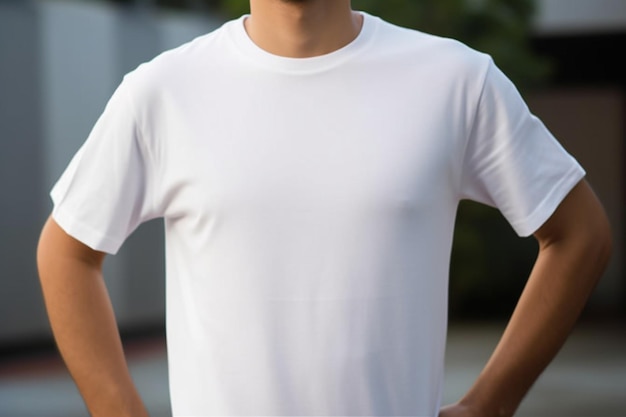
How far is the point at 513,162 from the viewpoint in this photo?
83.7 inches

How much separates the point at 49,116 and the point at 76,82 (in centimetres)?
76

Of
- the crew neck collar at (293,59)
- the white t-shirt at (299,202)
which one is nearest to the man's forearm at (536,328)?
the white t-shirt at (299,202)

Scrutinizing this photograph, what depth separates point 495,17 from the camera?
19.8 m

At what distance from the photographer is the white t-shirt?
6.49ft

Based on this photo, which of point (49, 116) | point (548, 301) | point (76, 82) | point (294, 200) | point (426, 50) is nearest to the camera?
point (294, 200)

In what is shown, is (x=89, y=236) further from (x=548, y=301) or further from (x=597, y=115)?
(x=597, y=115)

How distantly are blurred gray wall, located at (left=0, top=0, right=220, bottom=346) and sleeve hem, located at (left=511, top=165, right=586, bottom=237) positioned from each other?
48.5ft

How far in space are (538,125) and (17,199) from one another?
1509 centimetres

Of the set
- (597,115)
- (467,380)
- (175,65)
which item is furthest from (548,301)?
(597,115)

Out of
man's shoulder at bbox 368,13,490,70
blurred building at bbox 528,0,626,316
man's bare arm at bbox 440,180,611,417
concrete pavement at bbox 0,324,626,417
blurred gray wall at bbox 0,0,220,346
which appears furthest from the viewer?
blurred building at bbox 528,0,626,316

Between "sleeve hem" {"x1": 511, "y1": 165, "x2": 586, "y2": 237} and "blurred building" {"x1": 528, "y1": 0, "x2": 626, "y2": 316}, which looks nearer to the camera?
"sleeve hem" {"x1": 511, "y1": 165, "x2": 586, "y2": 237}

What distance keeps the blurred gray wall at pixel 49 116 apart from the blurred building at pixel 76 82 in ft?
0.04

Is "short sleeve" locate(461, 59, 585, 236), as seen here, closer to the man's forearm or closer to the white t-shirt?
the white t-shirt

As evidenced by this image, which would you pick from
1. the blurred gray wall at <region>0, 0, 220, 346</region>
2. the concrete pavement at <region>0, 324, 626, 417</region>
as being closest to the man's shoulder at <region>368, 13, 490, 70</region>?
the concrete pavement at <region>0, 324, 626, 417</region>
